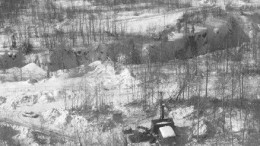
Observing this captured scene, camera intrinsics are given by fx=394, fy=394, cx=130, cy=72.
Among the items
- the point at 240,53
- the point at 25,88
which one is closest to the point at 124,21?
the point at 240,53

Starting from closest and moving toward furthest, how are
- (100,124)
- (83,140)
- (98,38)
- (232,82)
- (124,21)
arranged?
1. (83,140)
2. (100,124)
3. (232,82)
4. (98,38)
5. (124,21)

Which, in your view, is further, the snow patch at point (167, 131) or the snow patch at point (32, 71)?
the snow patch at point (32, 71)

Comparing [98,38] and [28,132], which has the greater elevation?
[98,38]

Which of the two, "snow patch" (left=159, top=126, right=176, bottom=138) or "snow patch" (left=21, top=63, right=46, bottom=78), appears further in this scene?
"snow patch" (left=21, top=63, right=46, bottom=78)

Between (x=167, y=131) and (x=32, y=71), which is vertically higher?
(x=32, y=71)

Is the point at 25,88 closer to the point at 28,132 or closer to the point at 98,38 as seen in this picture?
the point at 28,132

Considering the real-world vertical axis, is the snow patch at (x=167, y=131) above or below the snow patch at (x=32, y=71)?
below

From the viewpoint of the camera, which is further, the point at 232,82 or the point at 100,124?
the point at 232,82

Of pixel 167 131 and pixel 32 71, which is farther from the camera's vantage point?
pixel 32 71

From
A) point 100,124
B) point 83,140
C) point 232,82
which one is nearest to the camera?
point 83,140

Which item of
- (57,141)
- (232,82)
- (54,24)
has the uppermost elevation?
(54,24)

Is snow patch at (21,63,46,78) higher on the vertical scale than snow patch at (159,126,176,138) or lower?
higher
